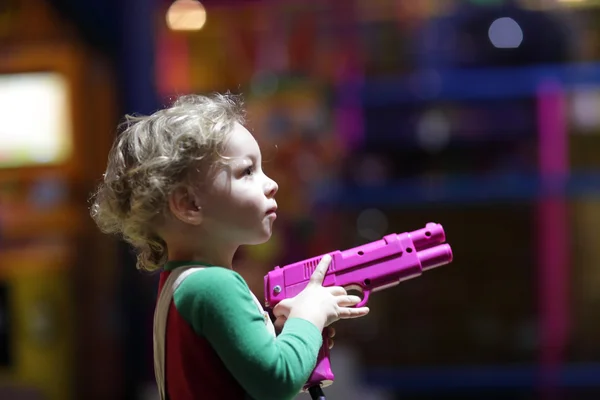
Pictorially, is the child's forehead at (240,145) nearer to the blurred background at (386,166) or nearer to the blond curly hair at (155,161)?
the blond curly hair at (155,161)

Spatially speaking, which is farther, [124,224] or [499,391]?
[499,391]

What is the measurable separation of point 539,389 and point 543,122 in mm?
888

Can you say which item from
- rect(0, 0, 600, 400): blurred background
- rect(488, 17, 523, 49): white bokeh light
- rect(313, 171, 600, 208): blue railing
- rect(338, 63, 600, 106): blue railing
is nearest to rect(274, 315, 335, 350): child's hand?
rect(0, 0, 600, 400): blurred background

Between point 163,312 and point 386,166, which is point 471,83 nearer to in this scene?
point 386,166

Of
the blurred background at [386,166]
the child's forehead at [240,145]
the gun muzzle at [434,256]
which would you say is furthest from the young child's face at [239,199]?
the blurred background at [386,166]

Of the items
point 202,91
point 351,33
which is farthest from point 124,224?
point 351,33

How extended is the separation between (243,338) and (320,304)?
121mm

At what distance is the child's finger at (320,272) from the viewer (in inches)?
41.4

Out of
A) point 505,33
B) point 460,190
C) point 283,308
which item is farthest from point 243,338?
point 505,33

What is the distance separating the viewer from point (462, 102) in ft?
9.36

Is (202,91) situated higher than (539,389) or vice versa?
(202,91)

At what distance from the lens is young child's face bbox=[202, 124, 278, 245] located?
1.01 m

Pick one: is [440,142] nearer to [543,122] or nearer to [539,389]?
[543,122]

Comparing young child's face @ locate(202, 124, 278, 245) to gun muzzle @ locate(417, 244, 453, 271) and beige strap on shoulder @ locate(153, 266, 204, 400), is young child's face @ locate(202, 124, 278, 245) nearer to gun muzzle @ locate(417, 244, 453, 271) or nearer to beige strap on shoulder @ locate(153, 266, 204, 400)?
beige strap on shoulder @ locate(153, 266, 204, 400)
